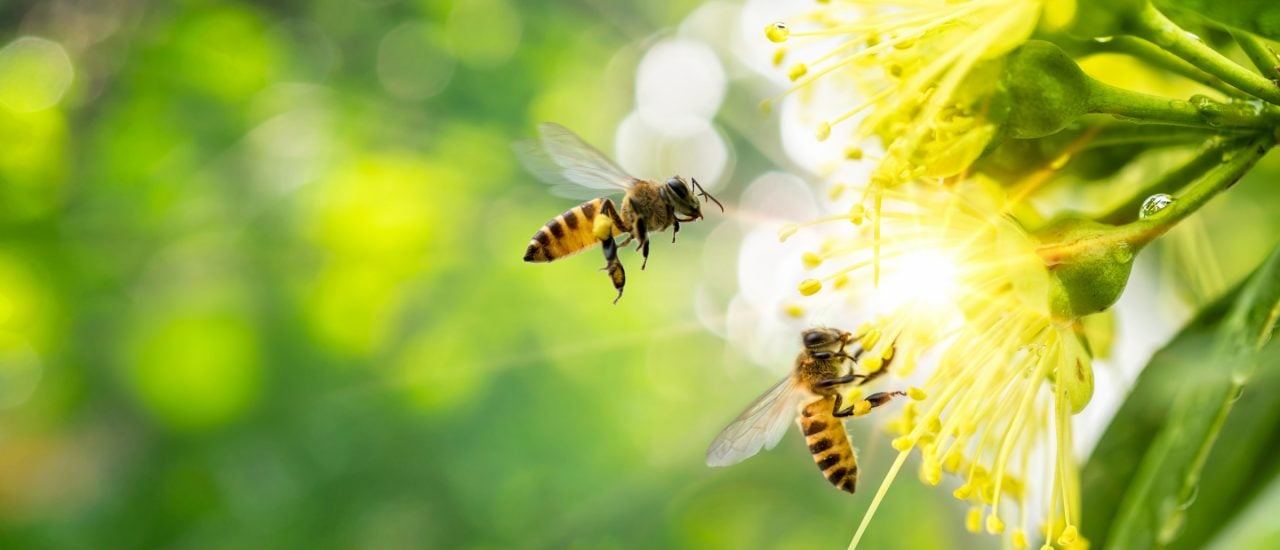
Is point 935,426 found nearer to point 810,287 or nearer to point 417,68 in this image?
point 810,287

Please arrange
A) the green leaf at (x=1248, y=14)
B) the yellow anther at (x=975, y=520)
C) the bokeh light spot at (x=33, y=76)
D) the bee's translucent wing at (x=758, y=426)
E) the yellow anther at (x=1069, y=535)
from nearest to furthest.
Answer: the green leaf at (x=1248, y=14) → the yellow anther at (x=1069, y=535) → the yellow anther at (x=975, y=520) → the bee's translucent wing at (x=758, y=426) → the bokeh light spot at (x=33, y=76)

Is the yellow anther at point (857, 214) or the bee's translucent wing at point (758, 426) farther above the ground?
the yellow anther at point (857, 214)

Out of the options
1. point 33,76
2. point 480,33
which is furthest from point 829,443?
point 33,76

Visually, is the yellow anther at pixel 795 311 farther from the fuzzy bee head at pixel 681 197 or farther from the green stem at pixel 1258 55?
the green stem at pixel 1258 55

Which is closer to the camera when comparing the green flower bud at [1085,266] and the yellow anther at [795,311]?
the green flower bud at [1085,266]

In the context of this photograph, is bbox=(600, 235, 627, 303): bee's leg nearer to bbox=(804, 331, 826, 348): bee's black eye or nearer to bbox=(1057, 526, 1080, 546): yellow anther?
bbox=(804, 331, 826, 348): bee's black eye

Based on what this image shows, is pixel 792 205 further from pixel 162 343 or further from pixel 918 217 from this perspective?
pixel 162 343

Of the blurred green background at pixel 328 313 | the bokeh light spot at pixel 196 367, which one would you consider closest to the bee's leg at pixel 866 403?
the blurred green background at pixel 328 313
